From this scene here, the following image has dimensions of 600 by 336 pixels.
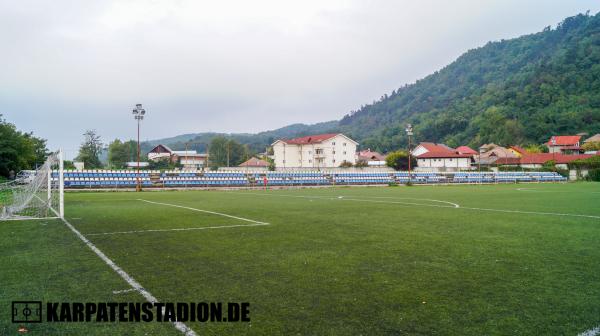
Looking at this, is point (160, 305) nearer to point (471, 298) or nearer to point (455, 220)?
point (471, 298)

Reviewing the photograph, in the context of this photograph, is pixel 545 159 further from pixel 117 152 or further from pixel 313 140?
pixel 117 152

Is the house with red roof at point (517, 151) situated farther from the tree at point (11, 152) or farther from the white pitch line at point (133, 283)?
the white pitch line at point (133, 283)

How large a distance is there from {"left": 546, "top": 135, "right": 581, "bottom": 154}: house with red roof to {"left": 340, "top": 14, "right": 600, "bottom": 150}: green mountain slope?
23.2 feet

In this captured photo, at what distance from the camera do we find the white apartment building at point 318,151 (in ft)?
295

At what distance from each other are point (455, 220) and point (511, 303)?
26.0 ft

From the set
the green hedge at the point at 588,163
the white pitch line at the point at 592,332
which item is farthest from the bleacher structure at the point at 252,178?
the white pitch line at the point at 592,332

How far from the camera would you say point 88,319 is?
4125 millimetres

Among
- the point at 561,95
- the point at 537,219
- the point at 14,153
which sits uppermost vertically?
the point at 561,95

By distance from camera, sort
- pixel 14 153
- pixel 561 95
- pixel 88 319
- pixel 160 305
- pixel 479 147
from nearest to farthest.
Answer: pixel 88 319, pixel 160 305, pixel 14 153, pixel 561 95, pixel 479 147

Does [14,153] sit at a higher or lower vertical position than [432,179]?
higher

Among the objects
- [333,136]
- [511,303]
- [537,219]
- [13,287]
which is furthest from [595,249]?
[333,136]

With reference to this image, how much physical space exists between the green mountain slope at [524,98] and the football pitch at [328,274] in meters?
106

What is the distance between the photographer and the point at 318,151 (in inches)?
3551

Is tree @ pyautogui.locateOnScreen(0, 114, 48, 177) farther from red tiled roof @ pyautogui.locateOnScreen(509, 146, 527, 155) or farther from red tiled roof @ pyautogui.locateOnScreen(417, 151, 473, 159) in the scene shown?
red tiled roof @ pyautogui.locateOnScreen(509, 146, 527, 155)
